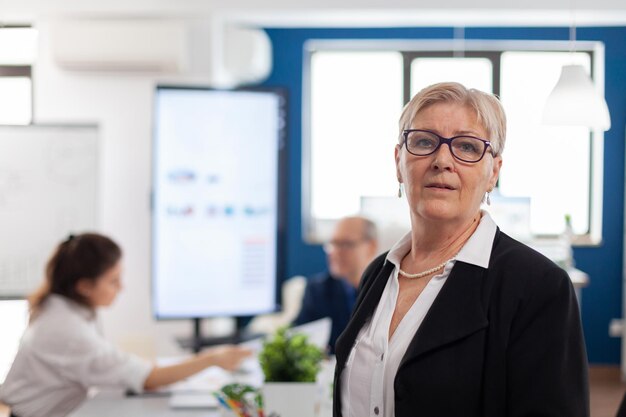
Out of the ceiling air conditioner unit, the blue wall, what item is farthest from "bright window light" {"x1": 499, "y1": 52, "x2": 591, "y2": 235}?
the ceiling air conditioner unit

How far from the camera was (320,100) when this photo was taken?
598cm

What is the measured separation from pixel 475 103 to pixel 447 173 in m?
0.14

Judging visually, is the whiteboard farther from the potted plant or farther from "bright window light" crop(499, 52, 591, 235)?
"bright window light" crop(499, 52, 591, 235)

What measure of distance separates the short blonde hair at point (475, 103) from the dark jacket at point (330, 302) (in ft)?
6.76

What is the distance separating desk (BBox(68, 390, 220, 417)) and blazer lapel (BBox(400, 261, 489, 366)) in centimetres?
130

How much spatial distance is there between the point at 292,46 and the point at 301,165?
98 cm

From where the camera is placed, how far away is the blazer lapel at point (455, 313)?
122cm

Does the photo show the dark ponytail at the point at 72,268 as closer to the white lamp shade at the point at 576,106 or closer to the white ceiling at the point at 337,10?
the white ceiling at the point at 337,10

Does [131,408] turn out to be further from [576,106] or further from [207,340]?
[576,106]

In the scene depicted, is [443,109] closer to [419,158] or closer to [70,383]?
[419,158]

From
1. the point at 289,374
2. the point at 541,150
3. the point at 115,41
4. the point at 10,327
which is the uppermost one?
the point at 115,41

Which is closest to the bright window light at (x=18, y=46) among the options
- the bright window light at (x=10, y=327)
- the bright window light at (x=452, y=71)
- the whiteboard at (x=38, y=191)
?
the whiteboard at (x=38, y=191)

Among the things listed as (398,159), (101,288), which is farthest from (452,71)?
(398,159)

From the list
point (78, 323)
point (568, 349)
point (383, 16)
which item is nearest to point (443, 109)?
point (568, 349)
